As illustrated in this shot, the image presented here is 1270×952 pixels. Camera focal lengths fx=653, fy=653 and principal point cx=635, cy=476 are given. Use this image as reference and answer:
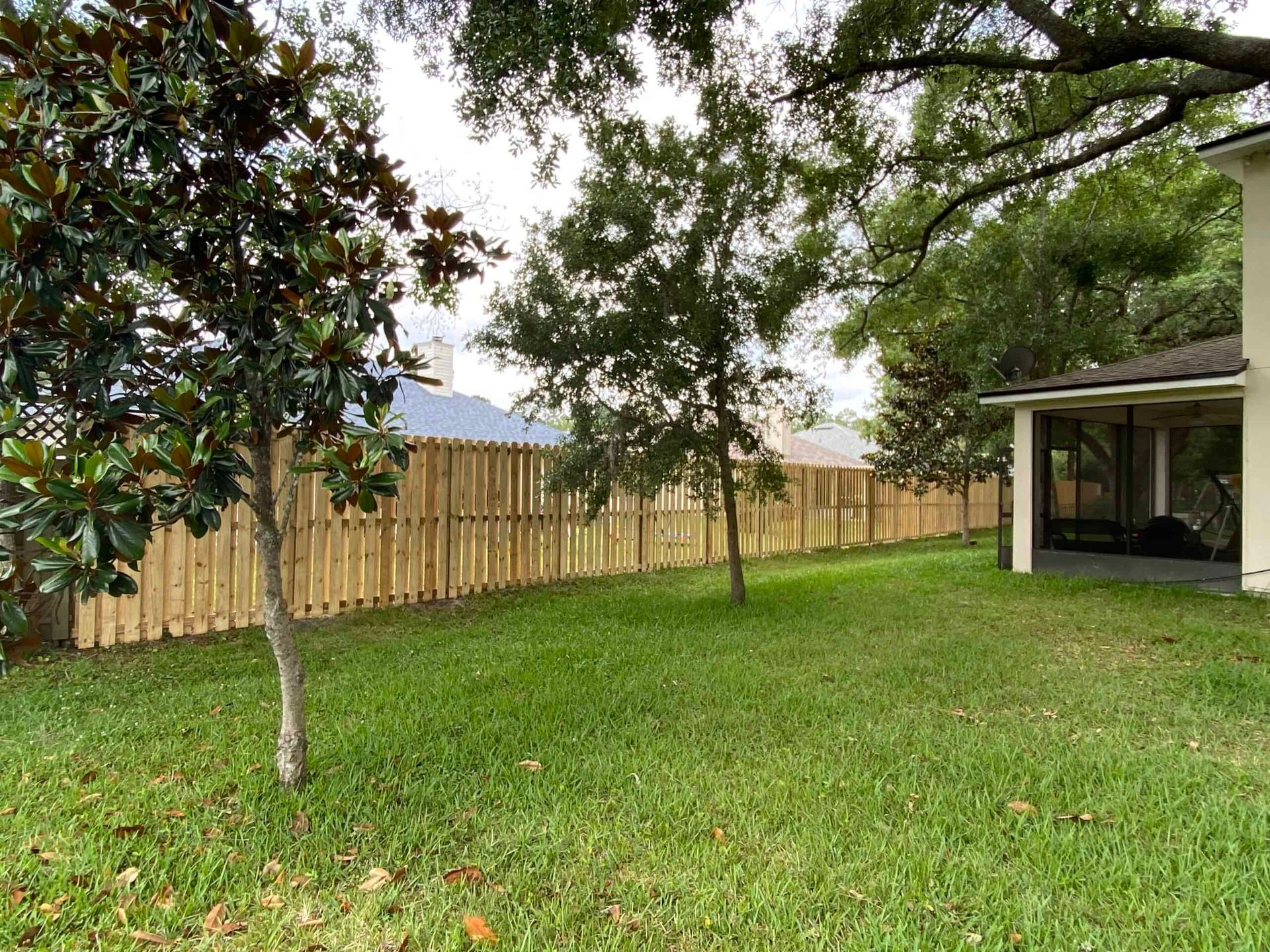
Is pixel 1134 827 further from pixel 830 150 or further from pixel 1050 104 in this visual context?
pixel 1050 104

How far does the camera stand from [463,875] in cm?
227

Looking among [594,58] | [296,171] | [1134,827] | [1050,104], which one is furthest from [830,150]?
[1134,827]

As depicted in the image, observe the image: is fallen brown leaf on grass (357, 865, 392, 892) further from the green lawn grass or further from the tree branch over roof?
the tree branch over roof

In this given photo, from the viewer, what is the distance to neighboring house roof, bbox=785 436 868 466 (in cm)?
3338

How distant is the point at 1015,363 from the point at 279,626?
11001mm

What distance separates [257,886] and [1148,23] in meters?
10.3

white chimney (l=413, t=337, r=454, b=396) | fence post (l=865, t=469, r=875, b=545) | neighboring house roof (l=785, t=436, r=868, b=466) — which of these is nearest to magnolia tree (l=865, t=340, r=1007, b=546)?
fence post (l=865, t=469, r=875, b=545)

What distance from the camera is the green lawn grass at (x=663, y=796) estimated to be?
2057mm

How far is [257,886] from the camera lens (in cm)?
223

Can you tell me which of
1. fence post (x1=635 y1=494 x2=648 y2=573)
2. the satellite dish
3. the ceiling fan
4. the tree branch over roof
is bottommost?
fence post (x1=635 y1=494 x2=648 y2=573)

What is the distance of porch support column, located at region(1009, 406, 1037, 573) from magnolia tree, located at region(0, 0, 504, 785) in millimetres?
9568

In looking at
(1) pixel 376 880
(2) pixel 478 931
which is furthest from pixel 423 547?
(2) pixel 478 931

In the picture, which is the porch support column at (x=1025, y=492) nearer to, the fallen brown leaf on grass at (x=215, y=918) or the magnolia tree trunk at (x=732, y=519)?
the magnolia tree trunk at (x=732, y=519)

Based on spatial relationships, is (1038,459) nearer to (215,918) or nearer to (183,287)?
(183,287)
